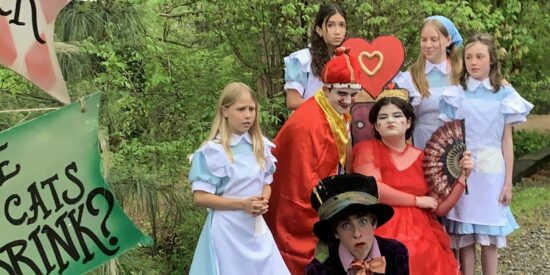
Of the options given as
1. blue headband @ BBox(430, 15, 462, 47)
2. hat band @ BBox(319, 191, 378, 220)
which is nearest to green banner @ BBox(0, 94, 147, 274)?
hat band @ BBox(319, 191, 378, 220)

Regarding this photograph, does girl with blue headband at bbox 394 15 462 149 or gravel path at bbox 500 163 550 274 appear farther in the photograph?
gravel path at bbox 500 163 550 274

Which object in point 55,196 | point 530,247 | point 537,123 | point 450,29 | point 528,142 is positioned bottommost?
point 537,123

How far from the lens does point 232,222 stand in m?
3.65

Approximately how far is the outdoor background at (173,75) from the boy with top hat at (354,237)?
1.11 meters

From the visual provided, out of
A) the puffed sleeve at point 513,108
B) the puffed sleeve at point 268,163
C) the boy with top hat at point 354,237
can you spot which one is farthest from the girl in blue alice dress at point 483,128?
the boy with top hat at point 354,237

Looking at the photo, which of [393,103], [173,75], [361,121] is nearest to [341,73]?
[393,103]

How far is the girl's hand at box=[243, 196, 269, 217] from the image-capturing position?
354 cm

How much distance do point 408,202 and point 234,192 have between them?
97 cm

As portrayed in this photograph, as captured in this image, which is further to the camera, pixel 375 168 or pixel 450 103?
pixel 450 103

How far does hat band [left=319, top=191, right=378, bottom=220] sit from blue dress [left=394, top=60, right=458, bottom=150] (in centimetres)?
153

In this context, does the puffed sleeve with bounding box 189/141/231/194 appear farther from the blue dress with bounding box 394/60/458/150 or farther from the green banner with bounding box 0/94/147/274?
the blue dress with bounding box 394/60/458/150

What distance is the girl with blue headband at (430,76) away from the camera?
4422 mm

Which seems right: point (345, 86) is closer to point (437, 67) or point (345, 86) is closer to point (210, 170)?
point (210, 170)

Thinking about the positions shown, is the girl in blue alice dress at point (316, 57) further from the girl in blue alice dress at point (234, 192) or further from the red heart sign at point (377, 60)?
the girl in blue alice dress at point (234, 192)
